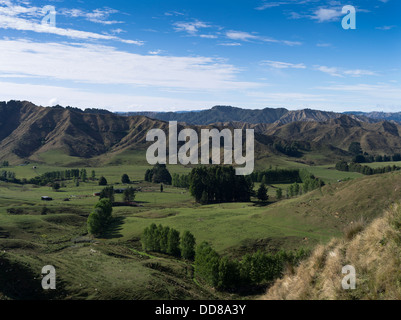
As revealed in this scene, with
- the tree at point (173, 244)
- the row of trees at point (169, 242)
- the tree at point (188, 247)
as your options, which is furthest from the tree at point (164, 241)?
the tree at point (188, 247)

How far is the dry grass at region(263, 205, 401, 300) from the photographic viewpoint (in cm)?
1452

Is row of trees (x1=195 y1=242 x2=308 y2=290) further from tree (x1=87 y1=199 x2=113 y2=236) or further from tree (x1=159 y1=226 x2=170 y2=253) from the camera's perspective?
tree (x1=87 y1=199 x2=113 y2=236)

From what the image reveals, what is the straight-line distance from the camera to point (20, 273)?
44.5 m

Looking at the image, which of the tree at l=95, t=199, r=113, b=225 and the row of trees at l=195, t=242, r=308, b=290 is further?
the tree at l=95, t=199, r=113, b=225

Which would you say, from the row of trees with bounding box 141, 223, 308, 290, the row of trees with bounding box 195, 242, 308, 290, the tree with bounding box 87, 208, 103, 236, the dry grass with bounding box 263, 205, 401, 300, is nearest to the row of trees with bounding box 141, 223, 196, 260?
the row of trees with bounding box 141, 223, 308, 290

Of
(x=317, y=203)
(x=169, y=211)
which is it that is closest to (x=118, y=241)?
(x=169, y=211)

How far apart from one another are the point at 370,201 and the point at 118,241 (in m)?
74.7

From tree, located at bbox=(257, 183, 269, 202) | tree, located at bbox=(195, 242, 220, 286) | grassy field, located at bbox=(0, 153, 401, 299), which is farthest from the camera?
tree, located at bbox=(257, 183, 269, 202)

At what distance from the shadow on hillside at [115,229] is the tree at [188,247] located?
2745 cm

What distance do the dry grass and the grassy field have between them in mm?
32717

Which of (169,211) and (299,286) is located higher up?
(299,286)

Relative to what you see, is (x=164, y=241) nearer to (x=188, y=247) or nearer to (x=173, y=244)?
(x=173, y=244)
